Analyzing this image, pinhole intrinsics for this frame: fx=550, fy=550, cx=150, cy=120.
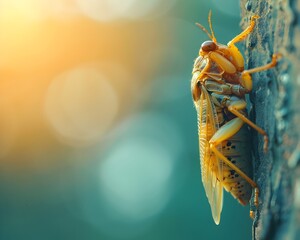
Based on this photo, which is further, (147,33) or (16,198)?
(147,33)

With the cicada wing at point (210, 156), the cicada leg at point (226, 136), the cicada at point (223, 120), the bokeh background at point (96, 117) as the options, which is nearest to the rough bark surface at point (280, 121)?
the cicada at point (223, 120)

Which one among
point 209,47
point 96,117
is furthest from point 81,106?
point 209,47

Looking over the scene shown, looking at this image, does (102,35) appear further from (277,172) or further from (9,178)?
(277,172)

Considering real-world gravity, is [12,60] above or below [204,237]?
above

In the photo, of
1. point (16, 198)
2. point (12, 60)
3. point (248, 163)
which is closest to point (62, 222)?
point (16, 198)

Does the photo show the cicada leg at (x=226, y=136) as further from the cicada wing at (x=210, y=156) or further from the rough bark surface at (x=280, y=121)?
the rough bark surface at (x=280, y=121)

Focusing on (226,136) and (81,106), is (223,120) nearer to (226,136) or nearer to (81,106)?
(226,136)

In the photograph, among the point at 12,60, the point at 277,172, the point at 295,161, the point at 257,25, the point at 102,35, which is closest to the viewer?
the point at 295,161
